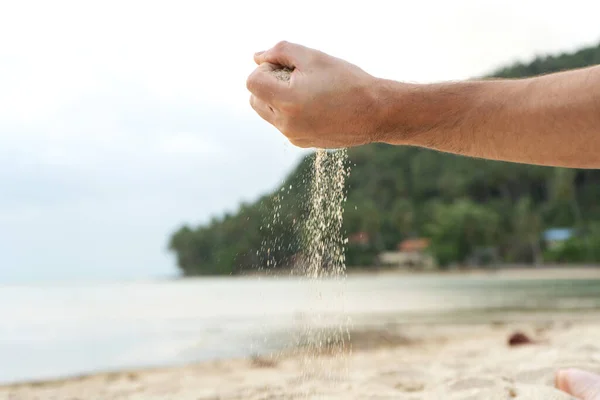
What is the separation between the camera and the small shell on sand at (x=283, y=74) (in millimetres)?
1298

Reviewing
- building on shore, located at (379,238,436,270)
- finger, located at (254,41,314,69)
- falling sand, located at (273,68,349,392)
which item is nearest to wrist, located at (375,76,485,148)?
finger, located at (254,41,314,69)

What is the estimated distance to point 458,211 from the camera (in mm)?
69062

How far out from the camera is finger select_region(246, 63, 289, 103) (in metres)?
1.26

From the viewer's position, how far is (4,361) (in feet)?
25.8

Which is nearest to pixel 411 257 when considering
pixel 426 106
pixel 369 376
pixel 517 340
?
pixel 517 340

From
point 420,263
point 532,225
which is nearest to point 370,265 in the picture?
point 420,263

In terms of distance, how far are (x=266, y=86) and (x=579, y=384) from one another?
2.39m

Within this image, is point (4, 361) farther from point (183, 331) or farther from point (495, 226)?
point (495, 226)

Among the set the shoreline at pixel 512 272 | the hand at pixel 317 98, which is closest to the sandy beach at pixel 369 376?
the hand at pixel 317 98

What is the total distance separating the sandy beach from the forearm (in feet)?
6.33

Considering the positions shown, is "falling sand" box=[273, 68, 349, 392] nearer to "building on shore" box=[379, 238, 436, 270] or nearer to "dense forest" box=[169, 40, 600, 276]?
"dense forest" box=[169, 40, 600, 276]

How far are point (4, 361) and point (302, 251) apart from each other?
667 cm

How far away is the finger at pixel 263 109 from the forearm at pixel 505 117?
0.80 feet

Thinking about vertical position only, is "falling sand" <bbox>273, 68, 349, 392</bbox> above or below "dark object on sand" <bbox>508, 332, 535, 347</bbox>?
above
